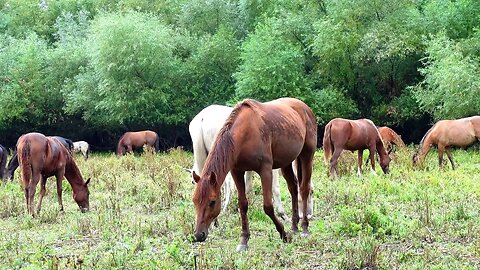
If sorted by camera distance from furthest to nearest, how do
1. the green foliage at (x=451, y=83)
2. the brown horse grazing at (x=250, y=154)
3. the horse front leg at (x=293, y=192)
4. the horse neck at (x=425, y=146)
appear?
the green foliage at (x=451, y=83), the horse neck at (x=425, y=146), the horse front leg at (x=293, y=192), the brown horse grazing at (x=250, y=154)

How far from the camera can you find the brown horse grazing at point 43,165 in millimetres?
8797

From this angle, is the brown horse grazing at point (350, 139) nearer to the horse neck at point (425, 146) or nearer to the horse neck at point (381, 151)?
the horse neck at point (381, 151)

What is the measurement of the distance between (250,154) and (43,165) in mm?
4579

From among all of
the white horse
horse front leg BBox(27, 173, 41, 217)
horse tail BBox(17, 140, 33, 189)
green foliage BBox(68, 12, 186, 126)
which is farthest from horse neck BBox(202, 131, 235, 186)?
green foliage BBox(68, 12, 186, 126)

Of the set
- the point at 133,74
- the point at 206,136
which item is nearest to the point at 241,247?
the point at 206,136

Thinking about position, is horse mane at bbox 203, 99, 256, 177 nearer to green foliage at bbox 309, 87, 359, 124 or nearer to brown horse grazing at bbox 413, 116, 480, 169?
brown horse grazing at bbox 413, 116, 480, 169

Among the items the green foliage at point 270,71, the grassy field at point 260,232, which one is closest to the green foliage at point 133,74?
the green foliage at point 270,71

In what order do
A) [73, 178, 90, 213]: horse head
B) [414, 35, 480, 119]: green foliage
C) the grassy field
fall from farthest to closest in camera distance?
[414, 35, 480, 119]: green foliage < [73, 178, 90, 213]: horse head < the grassy field

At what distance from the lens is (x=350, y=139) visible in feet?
43.5

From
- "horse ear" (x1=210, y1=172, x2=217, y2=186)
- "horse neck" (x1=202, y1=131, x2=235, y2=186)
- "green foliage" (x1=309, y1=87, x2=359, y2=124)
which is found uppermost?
"horse neck" (x1=202, y1=131, x2=235, y2=186)

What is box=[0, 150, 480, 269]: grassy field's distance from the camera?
5.35 meters

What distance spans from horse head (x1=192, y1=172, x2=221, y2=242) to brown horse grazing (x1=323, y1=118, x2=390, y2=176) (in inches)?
301

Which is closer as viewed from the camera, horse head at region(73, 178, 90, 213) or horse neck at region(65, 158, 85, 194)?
horse head at region(73, 178, 90, 213)

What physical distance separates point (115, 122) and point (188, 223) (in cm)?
2351
